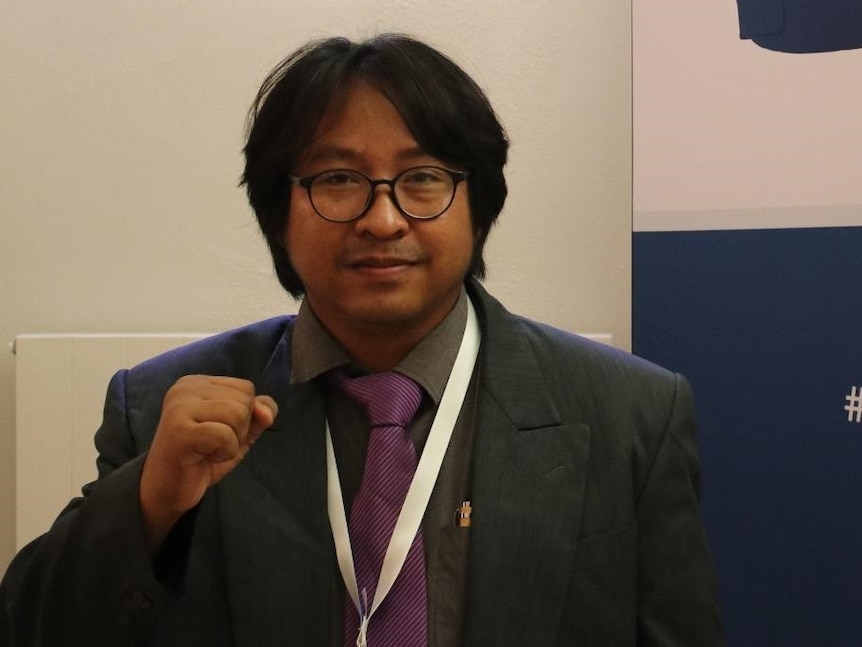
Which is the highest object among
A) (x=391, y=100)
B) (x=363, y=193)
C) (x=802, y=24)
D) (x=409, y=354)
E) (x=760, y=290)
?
(x=802, y=24)

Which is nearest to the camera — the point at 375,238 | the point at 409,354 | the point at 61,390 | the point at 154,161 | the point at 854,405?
the point at 375,238

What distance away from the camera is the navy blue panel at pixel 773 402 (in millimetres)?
2070

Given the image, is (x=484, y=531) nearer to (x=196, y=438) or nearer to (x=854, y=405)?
(x=196, y=438)

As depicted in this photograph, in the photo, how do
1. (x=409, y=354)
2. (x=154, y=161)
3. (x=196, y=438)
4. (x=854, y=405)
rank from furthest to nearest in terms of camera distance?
(x=154, y=161) < (x=854, y=405) < (x=409, y=354) < (x=196, y=438)

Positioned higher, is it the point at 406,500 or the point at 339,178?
the point at 339,178

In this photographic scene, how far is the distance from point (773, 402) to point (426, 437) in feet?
3.36

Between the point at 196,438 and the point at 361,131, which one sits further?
the point at 361,131

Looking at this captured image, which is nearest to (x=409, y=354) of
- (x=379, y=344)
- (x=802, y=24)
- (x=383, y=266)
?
(x=379, y=344)

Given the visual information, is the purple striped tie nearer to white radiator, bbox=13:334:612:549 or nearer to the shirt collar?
the shirt collar

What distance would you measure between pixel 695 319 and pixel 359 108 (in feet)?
3.61

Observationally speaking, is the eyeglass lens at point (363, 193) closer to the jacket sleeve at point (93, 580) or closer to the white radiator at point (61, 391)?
the jacket sleeve at point (93, 580)

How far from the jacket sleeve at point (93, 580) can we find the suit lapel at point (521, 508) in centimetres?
41

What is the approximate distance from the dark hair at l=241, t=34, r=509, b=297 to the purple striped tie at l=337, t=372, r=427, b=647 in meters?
0.29

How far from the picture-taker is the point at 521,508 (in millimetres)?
1330
